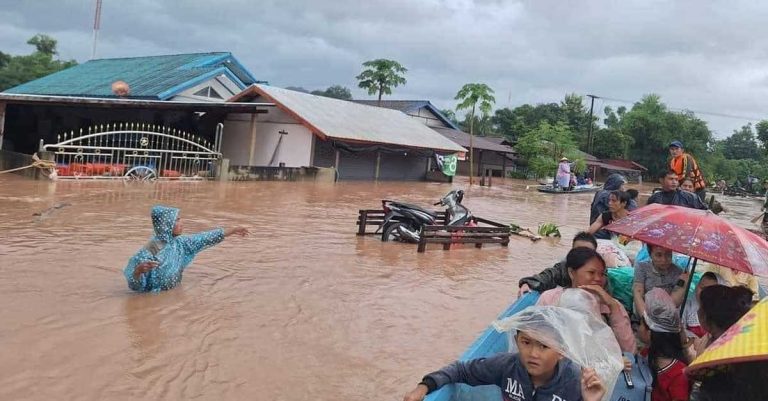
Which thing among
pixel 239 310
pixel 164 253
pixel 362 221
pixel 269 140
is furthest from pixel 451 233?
pixel 269 140

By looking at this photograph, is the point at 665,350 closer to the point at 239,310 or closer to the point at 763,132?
the point at 239,310

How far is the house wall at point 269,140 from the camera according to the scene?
2373cm

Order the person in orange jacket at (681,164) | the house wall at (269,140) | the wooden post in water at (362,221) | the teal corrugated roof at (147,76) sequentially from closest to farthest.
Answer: the person in orange jacket at (681,164) → the wooden post in water at (362,221) → the teal corrugated roof at (147,76) → the house wall at (269,140)

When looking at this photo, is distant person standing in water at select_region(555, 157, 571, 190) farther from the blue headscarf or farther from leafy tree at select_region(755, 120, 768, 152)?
the blue headscarf

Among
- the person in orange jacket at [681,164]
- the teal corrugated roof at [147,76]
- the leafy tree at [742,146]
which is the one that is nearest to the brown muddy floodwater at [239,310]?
the person in orange jacket at [681,164]

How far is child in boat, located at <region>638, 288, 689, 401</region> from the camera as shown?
3088mm

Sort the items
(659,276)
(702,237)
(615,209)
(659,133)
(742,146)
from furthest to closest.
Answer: (742,146) → (659,133) → (615,209) → (659,276) → (702,237)

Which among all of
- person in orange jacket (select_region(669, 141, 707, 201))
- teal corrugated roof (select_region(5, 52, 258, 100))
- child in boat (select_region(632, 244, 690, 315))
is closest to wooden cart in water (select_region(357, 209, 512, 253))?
person in orange jacket (select_region(669, 141, 707, 201))

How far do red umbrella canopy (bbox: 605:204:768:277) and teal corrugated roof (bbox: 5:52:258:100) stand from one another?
815 inches

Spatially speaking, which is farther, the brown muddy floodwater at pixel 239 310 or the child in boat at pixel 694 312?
the brown muddy floodwater at pixel 239 310

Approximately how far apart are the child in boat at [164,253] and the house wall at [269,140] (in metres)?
17.9

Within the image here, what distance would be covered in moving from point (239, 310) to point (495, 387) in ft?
10.9

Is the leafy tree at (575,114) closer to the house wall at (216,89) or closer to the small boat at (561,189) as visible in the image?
the small boat at (561,189)

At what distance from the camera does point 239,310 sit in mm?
5512
